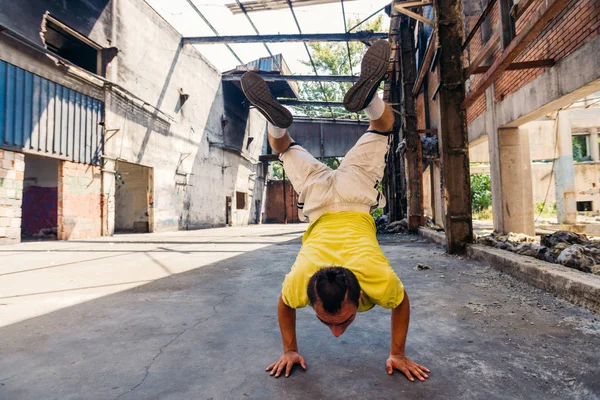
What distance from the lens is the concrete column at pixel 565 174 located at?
1069cm

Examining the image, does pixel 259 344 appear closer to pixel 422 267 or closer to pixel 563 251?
pixel 422 267

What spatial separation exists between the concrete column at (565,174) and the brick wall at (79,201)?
1418cm

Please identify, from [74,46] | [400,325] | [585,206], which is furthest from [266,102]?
[585,206]

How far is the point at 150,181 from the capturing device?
476 inches

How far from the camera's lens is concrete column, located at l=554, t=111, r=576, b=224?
10.7 m

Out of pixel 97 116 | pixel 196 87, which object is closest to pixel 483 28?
pixel 97 116

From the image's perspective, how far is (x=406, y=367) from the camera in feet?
5.22

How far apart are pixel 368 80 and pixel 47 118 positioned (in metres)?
9.11

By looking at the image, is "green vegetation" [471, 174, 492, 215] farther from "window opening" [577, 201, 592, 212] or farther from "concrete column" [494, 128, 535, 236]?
"concrete column" [494, 128, 535, 236]

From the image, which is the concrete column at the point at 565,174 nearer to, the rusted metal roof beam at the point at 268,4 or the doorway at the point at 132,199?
the rusted metal roof beam at the point at 268,4

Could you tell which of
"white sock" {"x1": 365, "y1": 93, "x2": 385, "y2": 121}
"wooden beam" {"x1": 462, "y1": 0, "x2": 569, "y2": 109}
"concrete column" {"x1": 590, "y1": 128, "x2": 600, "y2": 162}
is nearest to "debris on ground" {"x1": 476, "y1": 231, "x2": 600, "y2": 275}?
"wooden beam" {"x1": 462, "y1": 0, "x2": 569, "y2": 109}

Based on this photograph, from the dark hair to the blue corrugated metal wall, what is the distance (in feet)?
29.5

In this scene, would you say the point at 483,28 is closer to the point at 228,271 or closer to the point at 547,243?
the point at 547,243

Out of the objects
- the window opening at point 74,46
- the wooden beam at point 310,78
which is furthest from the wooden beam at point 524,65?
the window opening at point 74,46
